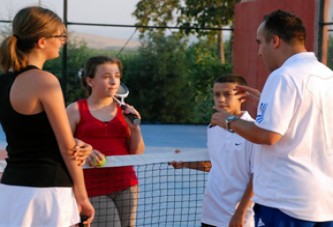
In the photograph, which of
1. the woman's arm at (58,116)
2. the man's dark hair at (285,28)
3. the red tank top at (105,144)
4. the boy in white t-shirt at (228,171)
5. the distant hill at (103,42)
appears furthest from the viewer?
the distant hill at (103,42)

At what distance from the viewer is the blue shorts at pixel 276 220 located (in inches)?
141

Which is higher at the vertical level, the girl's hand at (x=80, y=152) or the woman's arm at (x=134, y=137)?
the girl's hand at (x=80, y=152)

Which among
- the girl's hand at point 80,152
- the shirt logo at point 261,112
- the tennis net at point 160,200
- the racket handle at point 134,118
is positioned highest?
the shirt logo at point 261,112

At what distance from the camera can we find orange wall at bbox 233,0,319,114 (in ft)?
43.2

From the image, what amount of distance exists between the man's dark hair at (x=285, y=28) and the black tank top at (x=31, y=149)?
3.74 feet

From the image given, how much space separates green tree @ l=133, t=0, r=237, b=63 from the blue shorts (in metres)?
17.8

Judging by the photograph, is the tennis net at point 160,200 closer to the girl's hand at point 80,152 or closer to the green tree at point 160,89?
the girl's hand at point 80,152

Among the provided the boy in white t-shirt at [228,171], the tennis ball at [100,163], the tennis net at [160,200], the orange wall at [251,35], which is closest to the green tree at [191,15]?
the orange wall at [251,35]

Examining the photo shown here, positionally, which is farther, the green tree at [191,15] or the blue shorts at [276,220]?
the green tree at [191,15]

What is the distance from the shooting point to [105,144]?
4691 millimetres

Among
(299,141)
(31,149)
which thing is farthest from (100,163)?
(299,141)

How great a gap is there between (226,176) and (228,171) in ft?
0.10

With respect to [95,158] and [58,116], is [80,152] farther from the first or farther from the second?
[95,158]

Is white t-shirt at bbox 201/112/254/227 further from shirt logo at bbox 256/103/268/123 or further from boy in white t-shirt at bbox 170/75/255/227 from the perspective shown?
shirt logo at bbox 256/103/268/123
